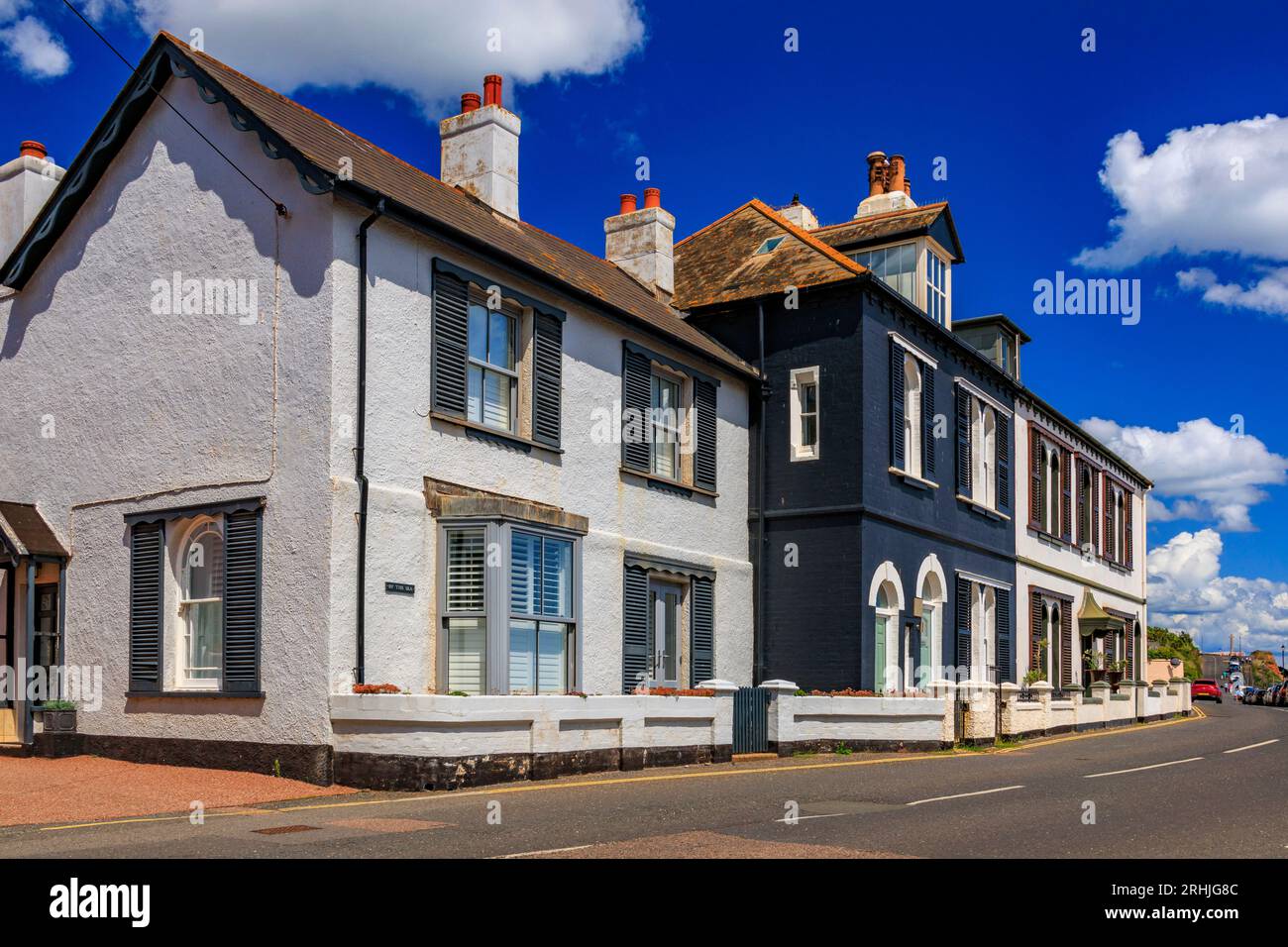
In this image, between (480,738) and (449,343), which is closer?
(480,738)

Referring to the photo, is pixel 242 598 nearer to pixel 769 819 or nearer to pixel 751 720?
pixel 769 819

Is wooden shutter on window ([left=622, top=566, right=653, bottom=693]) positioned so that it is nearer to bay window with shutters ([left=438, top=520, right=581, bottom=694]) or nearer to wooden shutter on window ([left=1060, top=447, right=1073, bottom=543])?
bay window with shutters ([left=438, top=520, right=581, bottom=694])

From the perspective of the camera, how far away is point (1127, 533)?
45.2m

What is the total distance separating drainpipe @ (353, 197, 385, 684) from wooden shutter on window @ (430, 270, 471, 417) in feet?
4.53

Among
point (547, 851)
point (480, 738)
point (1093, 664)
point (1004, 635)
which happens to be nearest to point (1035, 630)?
point (1004, 635)

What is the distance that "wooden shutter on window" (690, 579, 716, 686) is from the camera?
2262 centimetres

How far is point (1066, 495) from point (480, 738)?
26.9 meters

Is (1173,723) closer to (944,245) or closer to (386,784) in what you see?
(944,245)

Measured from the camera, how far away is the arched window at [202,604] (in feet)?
54.2

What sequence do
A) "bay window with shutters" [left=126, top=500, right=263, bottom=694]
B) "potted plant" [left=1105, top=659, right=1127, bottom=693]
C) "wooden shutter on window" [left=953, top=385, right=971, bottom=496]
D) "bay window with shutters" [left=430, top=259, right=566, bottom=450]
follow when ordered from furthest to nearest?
"potted plant" [left=1105, top=659, right=1127, bottom=693] → "wooden shutter on window" [left=953, top=385, right=971, bottom=496] → "bay window with shutters" [left=430, top=259, right=566, bottom=450] → "bay window with shutters" [left=126, top=500, right=263, bottom=694]

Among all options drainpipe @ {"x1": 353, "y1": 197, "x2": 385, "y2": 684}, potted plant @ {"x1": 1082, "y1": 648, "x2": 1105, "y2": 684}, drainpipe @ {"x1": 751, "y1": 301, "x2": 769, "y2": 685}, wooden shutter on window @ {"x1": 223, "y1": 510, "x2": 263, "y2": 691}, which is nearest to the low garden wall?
drainpipe @ {"x1": 353, "y1": 197, "x2": 385, "y2": 684}

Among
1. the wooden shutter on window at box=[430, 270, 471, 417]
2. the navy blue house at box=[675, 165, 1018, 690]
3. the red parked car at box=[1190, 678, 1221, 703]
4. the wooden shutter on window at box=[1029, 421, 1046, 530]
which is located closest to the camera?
the wooden shutter on window at box=[430, 270, 471, 417]
